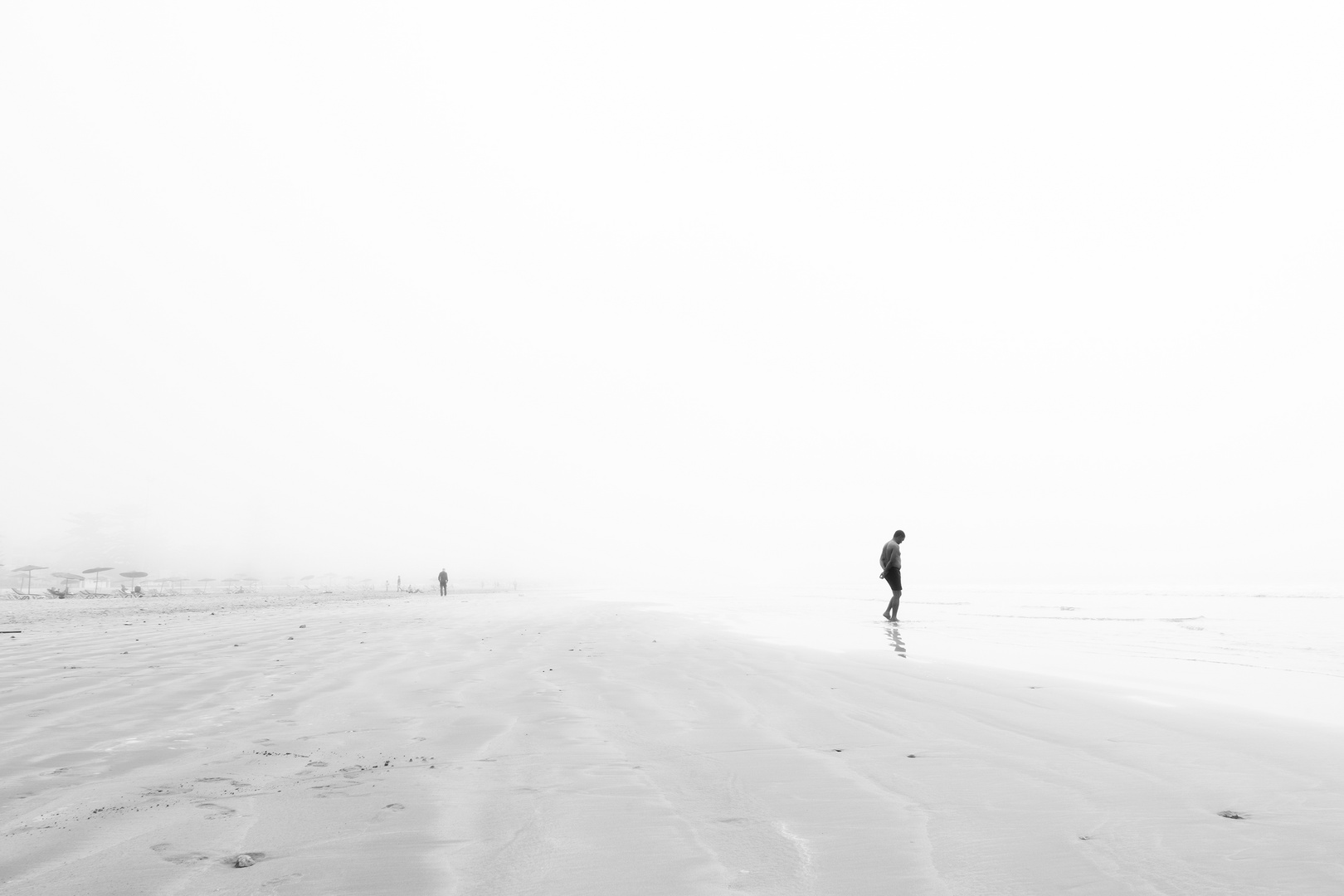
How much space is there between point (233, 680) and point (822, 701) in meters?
5.51

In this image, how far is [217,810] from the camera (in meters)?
3.19

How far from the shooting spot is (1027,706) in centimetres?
561

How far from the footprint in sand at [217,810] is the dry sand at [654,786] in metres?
0.03

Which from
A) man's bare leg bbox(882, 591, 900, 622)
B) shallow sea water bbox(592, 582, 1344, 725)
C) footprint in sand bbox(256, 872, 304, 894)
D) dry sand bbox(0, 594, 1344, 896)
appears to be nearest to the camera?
footprint in sand bbox(256, 872, 304, 894)

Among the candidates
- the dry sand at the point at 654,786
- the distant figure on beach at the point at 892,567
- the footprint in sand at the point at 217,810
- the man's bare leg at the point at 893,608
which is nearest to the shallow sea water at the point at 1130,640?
the man's bare leg at the point at 893,608

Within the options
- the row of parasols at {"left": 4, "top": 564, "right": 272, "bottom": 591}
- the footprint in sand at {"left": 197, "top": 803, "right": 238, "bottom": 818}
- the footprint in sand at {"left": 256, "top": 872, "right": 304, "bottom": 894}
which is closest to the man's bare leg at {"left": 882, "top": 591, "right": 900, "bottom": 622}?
the footprint in sand at {"left": 197, "top": 803, "right": 238, "bottom": 818}

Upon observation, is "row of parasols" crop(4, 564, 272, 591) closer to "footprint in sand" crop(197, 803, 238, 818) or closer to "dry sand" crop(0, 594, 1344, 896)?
"dry sand" crop(0, 594, 1344, 896)

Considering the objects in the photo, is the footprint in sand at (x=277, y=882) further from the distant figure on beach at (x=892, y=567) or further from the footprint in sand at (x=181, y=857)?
the distant figure on beach at (x=892, y=567)

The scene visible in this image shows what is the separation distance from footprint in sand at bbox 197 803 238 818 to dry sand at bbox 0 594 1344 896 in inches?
1.1

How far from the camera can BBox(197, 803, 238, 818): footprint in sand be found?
122 inches

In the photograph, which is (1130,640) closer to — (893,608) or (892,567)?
(893,608)

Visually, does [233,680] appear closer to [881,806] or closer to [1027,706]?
[881,806]

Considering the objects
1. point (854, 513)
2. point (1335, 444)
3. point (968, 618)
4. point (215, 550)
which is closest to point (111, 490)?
point (215, 550)

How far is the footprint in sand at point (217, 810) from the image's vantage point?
311cm
